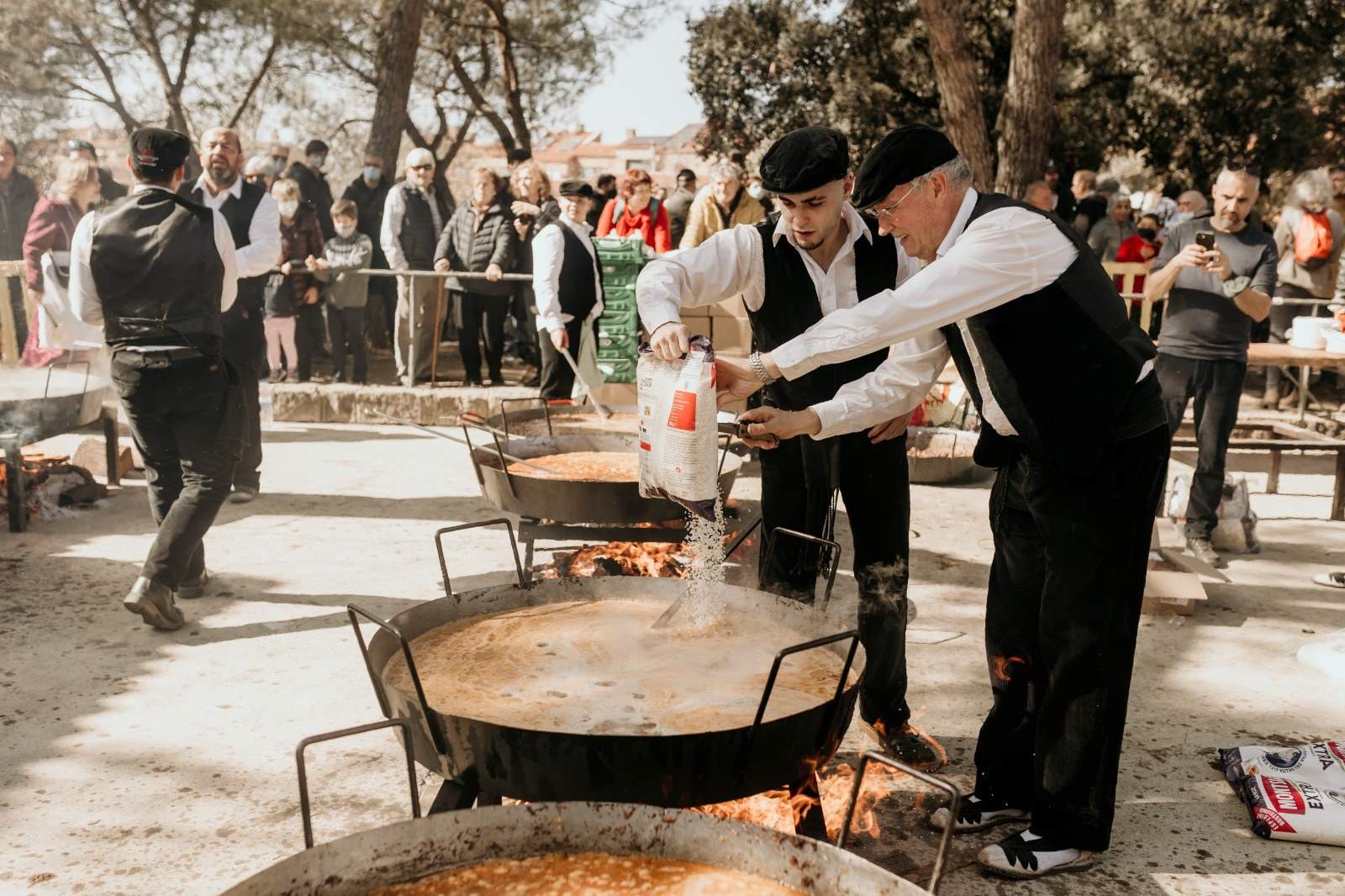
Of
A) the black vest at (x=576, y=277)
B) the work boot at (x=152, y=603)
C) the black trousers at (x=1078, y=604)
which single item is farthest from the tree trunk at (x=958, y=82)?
the work boot at (x=152, y=603)

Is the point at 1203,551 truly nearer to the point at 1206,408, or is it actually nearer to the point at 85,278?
the point at 1206,408

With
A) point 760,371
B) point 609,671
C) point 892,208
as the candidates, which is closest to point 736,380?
point 760,371

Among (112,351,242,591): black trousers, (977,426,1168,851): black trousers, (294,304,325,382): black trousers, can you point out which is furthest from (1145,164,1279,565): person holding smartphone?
(294,304,325,382): black trousers

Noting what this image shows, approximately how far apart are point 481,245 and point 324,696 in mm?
6081

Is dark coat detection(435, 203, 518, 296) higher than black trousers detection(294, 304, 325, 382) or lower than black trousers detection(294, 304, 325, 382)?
higher

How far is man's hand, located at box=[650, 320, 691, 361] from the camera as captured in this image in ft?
9.11

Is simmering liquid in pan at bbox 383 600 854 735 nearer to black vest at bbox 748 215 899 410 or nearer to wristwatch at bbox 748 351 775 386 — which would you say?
wristwatch at bbox 748 351 775 386

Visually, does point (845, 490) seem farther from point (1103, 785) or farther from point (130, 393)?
point (130, 393)

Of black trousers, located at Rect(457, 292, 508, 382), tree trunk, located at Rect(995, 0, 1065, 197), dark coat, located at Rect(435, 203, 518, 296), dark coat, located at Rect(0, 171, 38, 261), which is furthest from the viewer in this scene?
tree trunk, located at Rect(995, 0, 1065, 197)

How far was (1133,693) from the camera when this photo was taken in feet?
14.4

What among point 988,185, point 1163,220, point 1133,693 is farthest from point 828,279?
point 1163,220

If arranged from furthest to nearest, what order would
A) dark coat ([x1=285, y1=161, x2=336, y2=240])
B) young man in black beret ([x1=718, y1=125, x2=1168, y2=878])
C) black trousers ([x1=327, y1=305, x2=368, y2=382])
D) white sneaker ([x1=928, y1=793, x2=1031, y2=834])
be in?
dark coat ([x1=285, y1=161, x2=336, y2=240])
black trousers ([x1=327, y1=305, x2=368, y2=382])
white sneaker ([x1=928, y1=793, x2=1031, y2=834])
young man in black beret ([x1=718, y1=125, x2=1168, y2=878])

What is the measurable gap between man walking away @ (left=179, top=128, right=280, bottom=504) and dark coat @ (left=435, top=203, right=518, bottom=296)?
3.25 m

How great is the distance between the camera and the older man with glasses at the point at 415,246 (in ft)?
32.6
